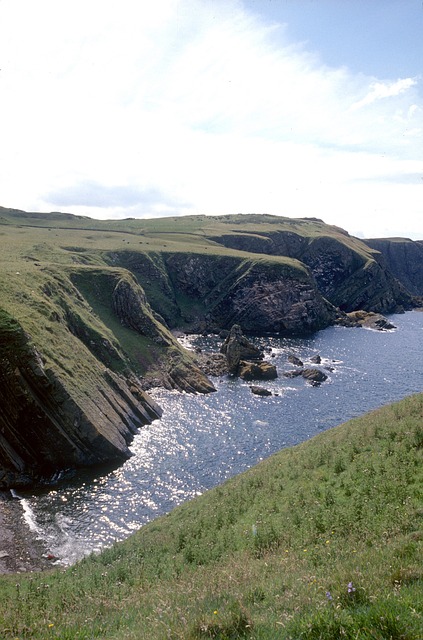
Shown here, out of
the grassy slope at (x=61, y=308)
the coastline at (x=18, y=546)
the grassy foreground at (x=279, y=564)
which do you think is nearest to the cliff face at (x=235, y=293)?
A: the grassy slope at (x=61, y=308)

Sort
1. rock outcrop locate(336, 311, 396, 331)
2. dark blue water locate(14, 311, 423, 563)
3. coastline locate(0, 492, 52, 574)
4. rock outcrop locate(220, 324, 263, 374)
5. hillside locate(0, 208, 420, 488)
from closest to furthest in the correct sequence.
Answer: coastline locate(0, 492, 52, 574), dark blue water locate(14, 311, 423, 563), hillside locate(0, 208, 420, 488), rock outcrop locate(220, 324, 263, 374), rock outcrop locate(336, 311, 396, 331)

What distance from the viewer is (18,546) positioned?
3719 centimetres

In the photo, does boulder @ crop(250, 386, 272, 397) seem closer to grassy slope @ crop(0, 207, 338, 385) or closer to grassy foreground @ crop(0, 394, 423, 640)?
grassy slope @ crop(0, 207, 338, 385)

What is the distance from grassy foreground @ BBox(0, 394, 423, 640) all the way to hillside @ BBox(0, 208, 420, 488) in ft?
81.8

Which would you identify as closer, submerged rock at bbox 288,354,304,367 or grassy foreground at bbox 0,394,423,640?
grassy foreground at bbox 0,394,423,640

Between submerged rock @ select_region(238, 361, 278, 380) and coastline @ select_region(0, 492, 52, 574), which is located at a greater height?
coastline @ select_region(0, 492, 52, 574)

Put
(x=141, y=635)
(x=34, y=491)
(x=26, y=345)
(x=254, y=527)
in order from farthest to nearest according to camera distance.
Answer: (x=26, y=345)
(x=34, y=491)
(x=254, y=527)
(x=141, y=635)

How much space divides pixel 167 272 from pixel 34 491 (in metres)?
129

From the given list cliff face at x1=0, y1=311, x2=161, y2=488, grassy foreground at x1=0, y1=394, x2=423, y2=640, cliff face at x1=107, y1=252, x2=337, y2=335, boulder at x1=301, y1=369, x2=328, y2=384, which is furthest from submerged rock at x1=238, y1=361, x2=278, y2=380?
grassy foreground at x1=0, y1=394, x2=423, y2=640

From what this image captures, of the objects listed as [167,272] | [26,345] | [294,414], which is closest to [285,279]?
[167,272]

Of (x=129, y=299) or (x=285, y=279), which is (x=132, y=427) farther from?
(x=285, y=279)

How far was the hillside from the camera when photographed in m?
50.8

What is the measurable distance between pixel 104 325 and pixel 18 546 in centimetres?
5500

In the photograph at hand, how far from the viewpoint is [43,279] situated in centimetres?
7825
